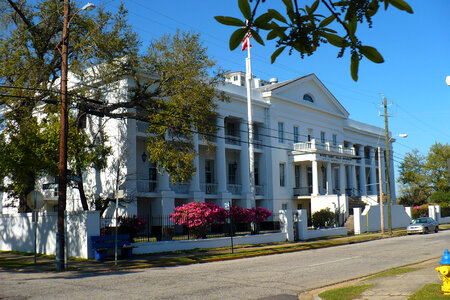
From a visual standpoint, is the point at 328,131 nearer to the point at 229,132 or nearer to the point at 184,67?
the point at 229,132

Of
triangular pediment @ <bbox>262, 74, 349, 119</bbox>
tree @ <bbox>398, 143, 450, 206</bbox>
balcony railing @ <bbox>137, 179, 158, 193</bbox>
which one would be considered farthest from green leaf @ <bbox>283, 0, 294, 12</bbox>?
tree @ <bbox>398, 143, 450, 206</bbox>

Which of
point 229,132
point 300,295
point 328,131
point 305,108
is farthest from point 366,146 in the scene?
point 300,295

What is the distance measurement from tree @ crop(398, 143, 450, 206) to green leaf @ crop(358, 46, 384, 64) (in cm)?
6425

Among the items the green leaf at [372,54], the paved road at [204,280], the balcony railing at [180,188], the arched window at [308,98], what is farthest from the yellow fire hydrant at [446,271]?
the arched window at [308,98]

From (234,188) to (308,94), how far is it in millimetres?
15182

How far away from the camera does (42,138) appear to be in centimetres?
2266

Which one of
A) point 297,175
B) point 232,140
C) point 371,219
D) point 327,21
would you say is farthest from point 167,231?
point 327,21

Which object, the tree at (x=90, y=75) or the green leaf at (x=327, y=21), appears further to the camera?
the tree at (x=90, y=75)

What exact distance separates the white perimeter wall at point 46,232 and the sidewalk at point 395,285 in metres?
12.0

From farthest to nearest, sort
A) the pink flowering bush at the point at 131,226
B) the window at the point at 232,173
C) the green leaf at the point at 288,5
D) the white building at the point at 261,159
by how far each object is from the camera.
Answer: the window at the point at 232,173, the white building at the point at 261,159, the pink flowering bush at the point at 131,226, the green leaf at the point at 288,5

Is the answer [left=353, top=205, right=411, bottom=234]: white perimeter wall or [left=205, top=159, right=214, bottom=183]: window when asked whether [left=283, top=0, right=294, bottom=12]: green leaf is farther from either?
[left=205, top=159, right=214, bottom=183]: window

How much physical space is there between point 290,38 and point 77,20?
24904mm

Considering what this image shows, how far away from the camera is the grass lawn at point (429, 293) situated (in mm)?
9336

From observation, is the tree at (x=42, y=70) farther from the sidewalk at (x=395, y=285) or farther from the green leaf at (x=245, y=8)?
the green leaf at (x=245, y=8)
